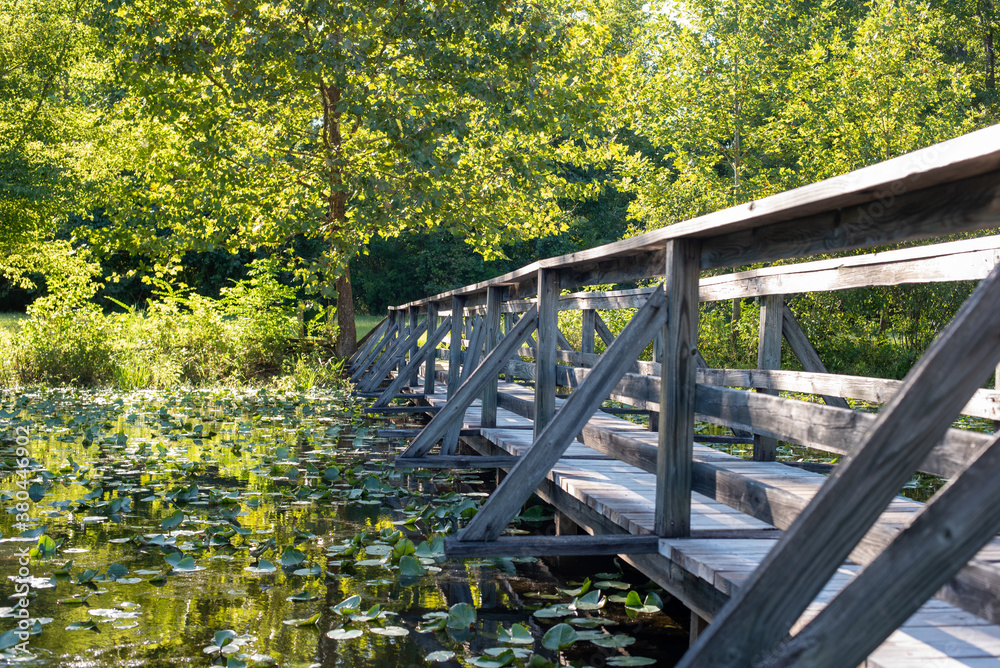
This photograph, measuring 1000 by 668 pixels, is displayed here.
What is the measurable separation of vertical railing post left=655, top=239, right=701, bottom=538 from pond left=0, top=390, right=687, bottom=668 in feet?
1.94

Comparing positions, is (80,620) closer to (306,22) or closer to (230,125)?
(306,22)

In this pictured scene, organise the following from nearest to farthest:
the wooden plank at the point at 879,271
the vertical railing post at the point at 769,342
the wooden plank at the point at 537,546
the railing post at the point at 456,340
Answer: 1. the wooden plank at the point at 537,546
2. the wooden plank at the point at 879,271
3. the vertical railing post at the point at 769,342
4. the railing post at the point at 456,340

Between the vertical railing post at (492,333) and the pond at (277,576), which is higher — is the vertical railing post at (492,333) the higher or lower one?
the higher one

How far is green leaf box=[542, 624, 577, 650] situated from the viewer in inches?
134

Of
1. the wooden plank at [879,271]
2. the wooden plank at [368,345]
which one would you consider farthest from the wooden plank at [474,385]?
the wooden plank at [368,345]

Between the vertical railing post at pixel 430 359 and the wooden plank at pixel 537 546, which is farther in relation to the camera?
the vertical railing post at pixel 430 359

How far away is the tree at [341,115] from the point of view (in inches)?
602

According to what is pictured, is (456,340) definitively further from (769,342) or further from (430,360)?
(769,342)

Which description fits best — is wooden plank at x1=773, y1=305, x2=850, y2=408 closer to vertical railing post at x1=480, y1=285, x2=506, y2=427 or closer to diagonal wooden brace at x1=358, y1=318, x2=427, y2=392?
vertical railing post at x1=480, y1=285, x2=506, y2=427

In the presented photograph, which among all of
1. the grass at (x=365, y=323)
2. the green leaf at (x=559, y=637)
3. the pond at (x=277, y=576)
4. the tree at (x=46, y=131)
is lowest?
the pond at (x=277, y=576)

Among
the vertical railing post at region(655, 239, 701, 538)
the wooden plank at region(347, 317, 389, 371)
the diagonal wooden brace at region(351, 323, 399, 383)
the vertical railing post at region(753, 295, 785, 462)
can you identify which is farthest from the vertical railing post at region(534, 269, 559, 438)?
the wooden plank at region(347, 317, 389, 371)

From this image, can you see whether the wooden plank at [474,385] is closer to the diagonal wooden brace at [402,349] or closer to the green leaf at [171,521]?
the green leaf at [171,521]

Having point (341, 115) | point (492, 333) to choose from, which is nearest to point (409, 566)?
point (492, 333)

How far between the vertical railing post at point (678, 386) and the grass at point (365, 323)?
30.6 m
